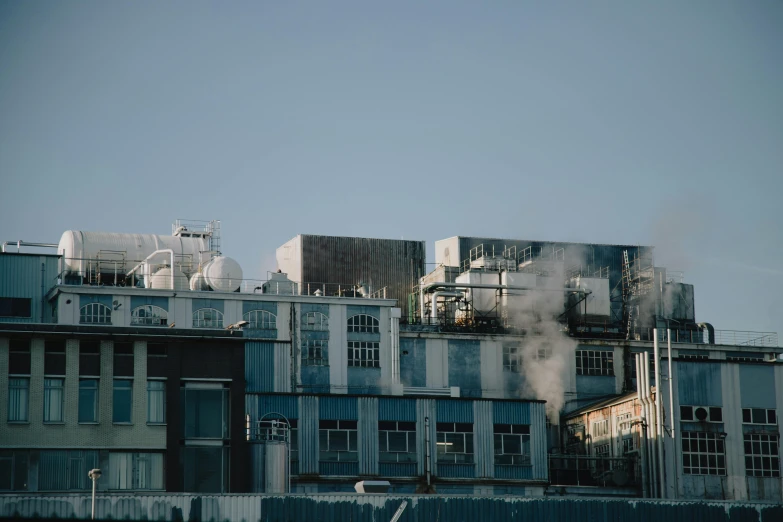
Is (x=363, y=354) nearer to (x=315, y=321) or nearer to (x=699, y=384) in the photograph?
(x=315, y=321)

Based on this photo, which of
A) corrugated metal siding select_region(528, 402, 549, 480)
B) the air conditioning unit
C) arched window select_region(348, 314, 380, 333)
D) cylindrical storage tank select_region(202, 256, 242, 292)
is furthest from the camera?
arched window select_region(348, 314, 380, 333)

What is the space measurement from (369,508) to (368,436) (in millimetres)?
20785

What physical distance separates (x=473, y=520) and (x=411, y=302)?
42475 mm

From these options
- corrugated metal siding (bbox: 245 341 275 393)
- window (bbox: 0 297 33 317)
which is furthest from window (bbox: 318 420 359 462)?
window (bbox: 0 297 33 317)

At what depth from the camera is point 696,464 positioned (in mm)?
75750

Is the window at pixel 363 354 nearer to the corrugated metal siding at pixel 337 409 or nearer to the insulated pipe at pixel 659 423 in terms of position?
the corrugated metal siding at pixel 337 409

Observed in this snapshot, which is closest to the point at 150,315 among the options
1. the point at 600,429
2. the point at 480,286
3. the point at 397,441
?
the point at 397,441

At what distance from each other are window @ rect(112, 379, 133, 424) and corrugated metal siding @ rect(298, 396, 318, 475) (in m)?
15.5

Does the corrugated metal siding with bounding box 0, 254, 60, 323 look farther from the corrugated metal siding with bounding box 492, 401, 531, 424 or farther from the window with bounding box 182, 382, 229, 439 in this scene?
the corrugated metal siding with bounding box 492, 401, 531, 424

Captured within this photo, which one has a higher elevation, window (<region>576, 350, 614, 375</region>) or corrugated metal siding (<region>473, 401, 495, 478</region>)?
window (<region>576, 350, 614, 375</region>)

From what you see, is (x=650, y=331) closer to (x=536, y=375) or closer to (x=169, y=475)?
(x=536, y=375)

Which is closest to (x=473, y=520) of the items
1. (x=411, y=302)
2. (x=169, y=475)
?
(x=169, y=475)

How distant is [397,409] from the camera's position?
7375 centimetres

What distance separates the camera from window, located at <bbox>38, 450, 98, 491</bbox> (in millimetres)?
55812
